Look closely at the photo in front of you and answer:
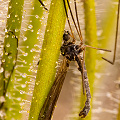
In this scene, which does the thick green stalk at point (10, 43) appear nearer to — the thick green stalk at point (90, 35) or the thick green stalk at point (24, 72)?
the thick green stalk at point (24, 72)

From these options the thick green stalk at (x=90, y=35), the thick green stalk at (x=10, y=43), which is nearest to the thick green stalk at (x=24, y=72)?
the thick green stalk at (x=10, y=43)

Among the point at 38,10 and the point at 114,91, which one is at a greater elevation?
the point at 38,10

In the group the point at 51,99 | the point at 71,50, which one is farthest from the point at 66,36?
the point at 51,99

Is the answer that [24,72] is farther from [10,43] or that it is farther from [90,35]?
[90,35]

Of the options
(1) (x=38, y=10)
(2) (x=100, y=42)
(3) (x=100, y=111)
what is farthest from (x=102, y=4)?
(3) (x=100, y=111)

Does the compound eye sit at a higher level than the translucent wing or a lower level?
higher

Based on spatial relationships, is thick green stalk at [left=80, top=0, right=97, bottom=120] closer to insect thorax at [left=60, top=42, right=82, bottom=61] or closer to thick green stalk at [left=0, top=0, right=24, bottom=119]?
insect thorax at [left=60, top=42, right=82, bottom=61]

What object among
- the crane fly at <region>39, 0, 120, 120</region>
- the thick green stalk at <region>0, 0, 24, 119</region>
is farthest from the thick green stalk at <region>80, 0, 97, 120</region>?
the thick green stalk at <region>0, 0, 24, 119</region>

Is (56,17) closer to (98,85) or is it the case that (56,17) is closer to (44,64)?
(44,64)
